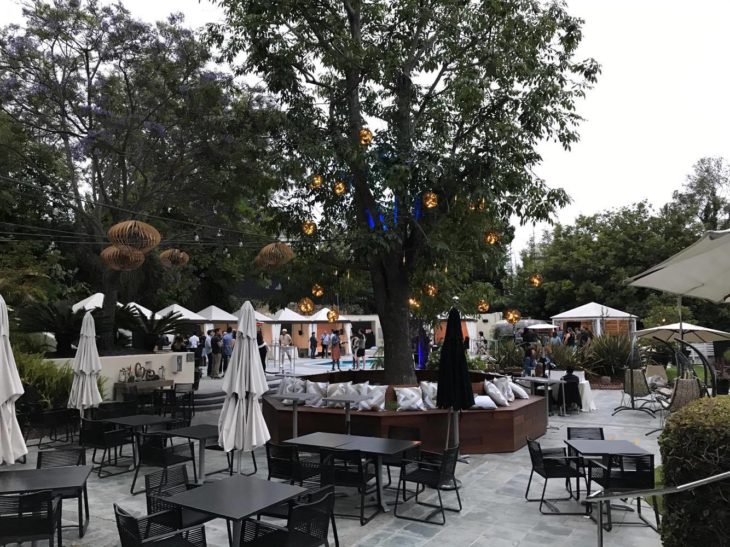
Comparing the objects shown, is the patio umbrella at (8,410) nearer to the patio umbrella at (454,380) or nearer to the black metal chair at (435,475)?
the black metal chair at (435,475)

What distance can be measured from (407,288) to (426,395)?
2624 mm

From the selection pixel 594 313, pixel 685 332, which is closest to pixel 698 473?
pixel 685 332

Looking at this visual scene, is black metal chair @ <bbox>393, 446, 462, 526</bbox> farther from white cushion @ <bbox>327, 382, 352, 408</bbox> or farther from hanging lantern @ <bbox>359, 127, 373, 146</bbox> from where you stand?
hanging lantern @ <bbox>359, 127, 373, 146</bbox>

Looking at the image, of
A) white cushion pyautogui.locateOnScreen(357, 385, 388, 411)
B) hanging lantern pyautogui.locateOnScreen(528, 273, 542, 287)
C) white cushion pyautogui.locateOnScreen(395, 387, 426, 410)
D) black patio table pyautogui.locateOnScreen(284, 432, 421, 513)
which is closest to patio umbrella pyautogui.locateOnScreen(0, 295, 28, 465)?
black patio table pyautogui.locateOnScreen(284, 432, 421, 513)

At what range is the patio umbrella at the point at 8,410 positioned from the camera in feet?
18.8

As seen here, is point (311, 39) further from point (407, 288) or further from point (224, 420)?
point (224, 420)

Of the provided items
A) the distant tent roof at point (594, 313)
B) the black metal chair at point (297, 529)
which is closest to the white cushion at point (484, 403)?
the black metal chair at point (297, 529)

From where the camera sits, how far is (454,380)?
856 centimetres

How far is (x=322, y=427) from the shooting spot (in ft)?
32.4

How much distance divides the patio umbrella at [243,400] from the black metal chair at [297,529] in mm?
2397

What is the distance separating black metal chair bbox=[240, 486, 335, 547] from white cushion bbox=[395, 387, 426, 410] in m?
5.00

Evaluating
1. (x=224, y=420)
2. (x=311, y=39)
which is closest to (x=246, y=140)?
(x=311, y=39)

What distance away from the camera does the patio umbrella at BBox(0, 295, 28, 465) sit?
18.8 ft

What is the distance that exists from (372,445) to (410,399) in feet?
9.93
